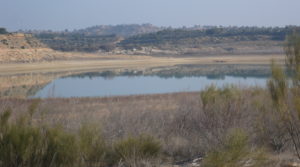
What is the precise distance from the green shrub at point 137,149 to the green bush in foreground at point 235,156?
1.58 m

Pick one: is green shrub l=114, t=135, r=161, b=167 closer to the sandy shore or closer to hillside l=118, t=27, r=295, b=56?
the sandy shore

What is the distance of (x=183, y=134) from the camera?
9.95m

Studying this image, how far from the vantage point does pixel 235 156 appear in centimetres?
611

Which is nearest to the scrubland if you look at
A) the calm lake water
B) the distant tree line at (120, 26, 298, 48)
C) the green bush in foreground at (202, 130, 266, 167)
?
the green bush in foreground at (202, 130, 266, 167)

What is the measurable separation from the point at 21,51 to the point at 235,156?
55.4 metres

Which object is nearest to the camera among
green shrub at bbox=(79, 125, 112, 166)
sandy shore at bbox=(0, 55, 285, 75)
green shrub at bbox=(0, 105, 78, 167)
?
green shrub at bbox=(0, 105, 78, 167)

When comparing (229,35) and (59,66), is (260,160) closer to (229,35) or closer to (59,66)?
(59,66)

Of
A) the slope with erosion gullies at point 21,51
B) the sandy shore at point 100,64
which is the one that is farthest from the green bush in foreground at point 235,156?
the slope with erosion gullies at point 21,51

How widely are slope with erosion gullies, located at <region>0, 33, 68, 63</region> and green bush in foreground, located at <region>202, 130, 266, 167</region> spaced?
163 ft

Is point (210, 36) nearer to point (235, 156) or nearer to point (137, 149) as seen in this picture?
point (137, 149)

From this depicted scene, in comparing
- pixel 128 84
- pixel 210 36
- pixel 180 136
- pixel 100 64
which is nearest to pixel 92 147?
pixel 180 136

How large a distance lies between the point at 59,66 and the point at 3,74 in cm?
1017

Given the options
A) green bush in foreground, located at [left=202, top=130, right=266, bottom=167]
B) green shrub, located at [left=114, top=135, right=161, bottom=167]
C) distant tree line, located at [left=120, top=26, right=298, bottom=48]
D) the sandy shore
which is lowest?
the sandy shore

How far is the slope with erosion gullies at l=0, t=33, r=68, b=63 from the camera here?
55178mm
